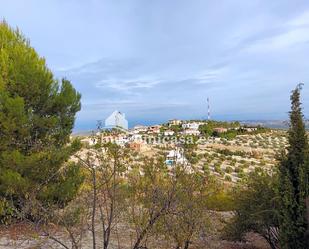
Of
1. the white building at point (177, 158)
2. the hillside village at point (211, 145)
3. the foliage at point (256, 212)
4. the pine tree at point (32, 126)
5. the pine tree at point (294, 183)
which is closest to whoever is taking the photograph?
the pine tree at point (294, 183)

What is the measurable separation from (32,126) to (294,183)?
6965 millimetres

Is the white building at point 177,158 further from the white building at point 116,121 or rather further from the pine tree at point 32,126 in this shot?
the pine tree at point 32,126

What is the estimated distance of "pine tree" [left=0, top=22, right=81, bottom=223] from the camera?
9562 millimetres

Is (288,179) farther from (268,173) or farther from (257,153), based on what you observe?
(257,153)

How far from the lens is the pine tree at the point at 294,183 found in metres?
5.97

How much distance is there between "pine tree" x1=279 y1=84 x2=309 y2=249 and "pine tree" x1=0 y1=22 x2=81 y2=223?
226 inches

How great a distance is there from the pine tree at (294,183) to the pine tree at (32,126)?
5.74 metres

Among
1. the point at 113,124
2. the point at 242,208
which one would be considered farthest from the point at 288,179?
the point at 113,124

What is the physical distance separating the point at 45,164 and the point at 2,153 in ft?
3.66

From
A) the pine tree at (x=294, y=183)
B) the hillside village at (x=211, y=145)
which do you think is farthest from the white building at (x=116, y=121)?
the pine tree at (x=294, y=183)

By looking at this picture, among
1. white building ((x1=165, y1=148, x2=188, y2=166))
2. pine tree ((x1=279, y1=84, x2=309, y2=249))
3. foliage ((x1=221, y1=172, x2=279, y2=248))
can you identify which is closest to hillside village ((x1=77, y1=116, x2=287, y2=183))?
white building ((x1=165, y1=148, x2=188, y2=166))

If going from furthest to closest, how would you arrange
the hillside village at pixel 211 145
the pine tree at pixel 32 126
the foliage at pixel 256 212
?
the pine tree at pixel 32 126, the foliage at pixel 256 212, the hillside village at pixel 211 145

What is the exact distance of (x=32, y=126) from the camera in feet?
33.6

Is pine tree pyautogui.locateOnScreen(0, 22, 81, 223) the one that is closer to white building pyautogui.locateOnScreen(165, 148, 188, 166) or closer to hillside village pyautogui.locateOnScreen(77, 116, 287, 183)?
hillside village pyautogui.locateOnScreen(77, 116, 287, 183)
